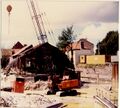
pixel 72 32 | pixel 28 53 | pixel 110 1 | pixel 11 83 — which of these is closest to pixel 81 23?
pixel 72 32

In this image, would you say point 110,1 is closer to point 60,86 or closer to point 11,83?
point 60,86

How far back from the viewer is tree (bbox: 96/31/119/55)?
196 cm

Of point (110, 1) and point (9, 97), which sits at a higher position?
point (110, 1)

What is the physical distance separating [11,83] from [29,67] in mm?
133

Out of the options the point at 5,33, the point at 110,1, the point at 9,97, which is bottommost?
the point at 9,97

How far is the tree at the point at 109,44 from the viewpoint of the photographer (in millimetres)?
1965

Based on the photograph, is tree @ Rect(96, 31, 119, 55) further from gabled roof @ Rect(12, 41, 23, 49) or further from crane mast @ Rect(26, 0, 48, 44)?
gabled roof @ Rect(12, 41, 23, 49)

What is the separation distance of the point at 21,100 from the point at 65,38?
16.5 inches

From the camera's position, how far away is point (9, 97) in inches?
78.1

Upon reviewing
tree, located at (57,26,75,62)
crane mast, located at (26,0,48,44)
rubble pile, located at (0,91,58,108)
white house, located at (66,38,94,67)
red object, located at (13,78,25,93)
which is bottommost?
rubble pile, located at (0,91,58,108)

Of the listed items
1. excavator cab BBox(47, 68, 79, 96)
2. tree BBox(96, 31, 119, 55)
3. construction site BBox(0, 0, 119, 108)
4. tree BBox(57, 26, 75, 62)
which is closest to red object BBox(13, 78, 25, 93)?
→ construction site BBox(0, 0, 119, 108)

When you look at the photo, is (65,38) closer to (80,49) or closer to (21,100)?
(80,49)

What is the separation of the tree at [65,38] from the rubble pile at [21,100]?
0.30 m

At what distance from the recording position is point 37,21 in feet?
6.46
